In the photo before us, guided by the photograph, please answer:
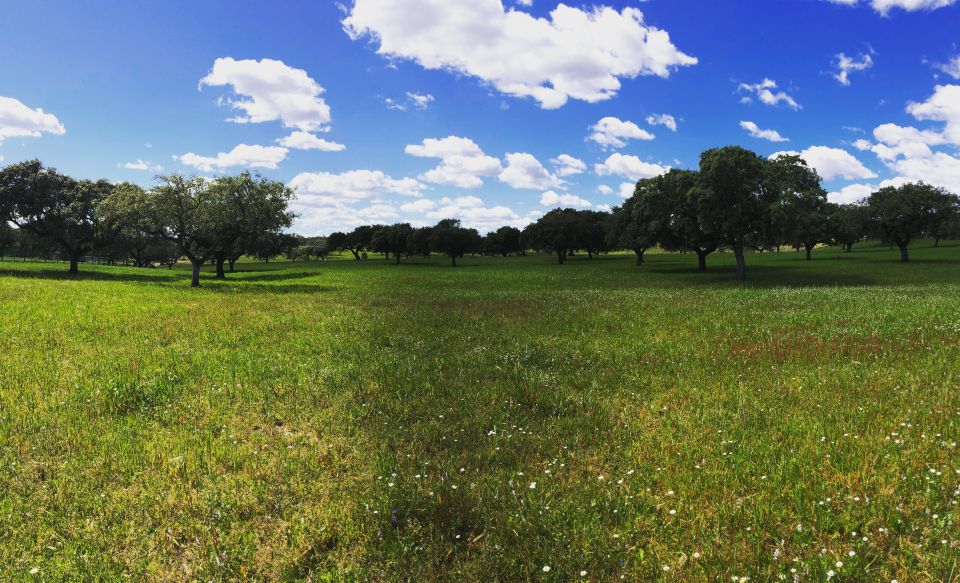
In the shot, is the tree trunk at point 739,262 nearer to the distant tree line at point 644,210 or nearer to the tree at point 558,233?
the distant tree line at point 644,210

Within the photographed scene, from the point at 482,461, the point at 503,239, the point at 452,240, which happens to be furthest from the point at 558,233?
the point at 482,461

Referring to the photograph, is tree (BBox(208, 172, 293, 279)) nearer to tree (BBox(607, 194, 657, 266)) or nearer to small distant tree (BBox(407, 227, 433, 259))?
tree (BBox(607, 194, 657, 266))

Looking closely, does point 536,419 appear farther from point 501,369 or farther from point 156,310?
point 156,310

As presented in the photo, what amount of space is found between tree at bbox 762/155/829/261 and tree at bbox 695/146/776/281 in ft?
2.77

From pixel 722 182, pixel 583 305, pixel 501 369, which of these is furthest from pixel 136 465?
pixel 722 182

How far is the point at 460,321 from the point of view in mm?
19422

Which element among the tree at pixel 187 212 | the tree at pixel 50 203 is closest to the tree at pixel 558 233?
the tree at pixel 187 212

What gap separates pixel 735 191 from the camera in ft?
138

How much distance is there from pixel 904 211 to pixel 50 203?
104523mm

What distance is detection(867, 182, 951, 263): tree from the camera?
210 ft

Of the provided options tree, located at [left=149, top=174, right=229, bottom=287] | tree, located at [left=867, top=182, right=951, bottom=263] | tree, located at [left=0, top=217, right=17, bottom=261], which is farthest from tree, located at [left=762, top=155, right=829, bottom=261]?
tree, located at [left=0, top=217, right=17, bottom=261]

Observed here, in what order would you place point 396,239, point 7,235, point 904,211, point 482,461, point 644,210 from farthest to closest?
point 396,239 < point 7,235 < point 904,211 < point 644,210 < point 482,461

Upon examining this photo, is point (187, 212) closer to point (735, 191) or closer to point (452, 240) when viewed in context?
point (735, 191)

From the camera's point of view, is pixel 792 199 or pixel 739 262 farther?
pixel 739 262
